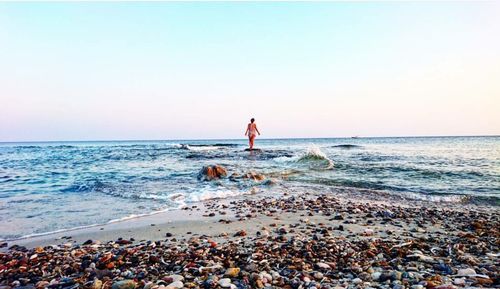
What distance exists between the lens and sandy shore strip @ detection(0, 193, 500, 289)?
343 centimetres

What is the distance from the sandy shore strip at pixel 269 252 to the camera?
3.43m

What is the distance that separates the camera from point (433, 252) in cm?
430

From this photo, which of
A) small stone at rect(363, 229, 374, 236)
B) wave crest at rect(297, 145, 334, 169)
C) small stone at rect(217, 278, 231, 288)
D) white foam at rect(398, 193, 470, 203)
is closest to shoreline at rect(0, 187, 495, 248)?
white foam at rect(398, 193, 470, 203)

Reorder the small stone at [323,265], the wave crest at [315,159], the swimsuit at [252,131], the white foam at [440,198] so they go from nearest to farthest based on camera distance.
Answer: the small stone at [323,265] → the white foam at [440,198] → the wave crest at [315,159] → the swimsuit at [252,131]

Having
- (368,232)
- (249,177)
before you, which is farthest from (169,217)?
(249,177)

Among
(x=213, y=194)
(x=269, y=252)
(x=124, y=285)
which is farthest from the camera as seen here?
(x=213, y=194)

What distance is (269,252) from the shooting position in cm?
425

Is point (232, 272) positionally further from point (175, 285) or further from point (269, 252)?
point (269, 252)

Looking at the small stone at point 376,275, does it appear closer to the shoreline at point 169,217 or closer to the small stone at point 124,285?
the small stone at point 124,285

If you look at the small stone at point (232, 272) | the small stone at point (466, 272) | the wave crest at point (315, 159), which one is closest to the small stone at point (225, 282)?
the small stone at point (232, 272)

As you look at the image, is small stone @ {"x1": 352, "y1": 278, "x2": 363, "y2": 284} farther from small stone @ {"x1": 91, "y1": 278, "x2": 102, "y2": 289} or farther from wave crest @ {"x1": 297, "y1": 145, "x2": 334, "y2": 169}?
wave crest @ {"x1": 297, "y1": 145, "x2": 334, "y2": 169}

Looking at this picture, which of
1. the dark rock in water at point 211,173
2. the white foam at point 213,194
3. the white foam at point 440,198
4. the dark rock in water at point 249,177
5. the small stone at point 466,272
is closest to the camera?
the small stone at point 466,272

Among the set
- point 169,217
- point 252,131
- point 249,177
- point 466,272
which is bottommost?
point 169,217

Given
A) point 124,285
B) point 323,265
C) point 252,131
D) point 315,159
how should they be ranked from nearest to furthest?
point 124,285
point 323,265
point 315,159
point 252,131
